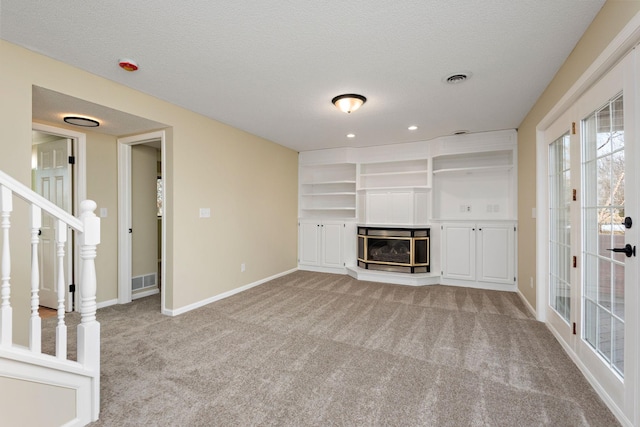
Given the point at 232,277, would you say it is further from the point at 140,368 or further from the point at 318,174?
the point at 318,174

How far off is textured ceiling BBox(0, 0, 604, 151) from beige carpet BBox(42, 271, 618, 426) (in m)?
2.41

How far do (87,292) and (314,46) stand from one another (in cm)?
219

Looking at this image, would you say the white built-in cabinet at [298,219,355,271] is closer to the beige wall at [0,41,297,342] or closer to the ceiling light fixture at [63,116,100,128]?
the beige wall at [0,41,297,342]

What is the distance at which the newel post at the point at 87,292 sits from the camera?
166cm


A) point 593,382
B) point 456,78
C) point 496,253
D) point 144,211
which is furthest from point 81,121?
point 496,253

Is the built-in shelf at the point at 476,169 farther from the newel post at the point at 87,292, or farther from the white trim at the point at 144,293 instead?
the white trim at the point at 144,293

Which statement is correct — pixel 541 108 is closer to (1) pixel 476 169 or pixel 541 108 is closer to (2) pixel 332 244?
(1) pixel 476 169

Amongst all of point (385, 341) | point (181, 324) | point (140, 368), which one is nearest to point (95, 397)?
point (140, 368)

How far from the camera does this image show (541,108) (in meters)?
3.15

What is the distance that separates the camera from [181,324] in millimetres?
3178

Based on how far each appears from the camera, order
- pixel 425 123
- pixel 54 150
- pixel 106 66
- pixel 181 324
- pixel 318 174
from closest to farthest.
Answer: pixel 106 66 < pixel 181 324 < pixel 54 150 < pixel 425 123 < pixel 318 174

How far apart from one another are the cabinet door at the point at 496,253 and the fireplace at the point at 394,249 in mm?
804

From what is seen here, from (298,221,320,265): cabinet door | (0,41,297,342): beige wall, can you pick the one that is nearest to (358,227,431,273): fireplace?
(298,221,320,265): cabinet door

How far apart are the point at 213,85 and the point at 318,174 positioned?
11.5ft
